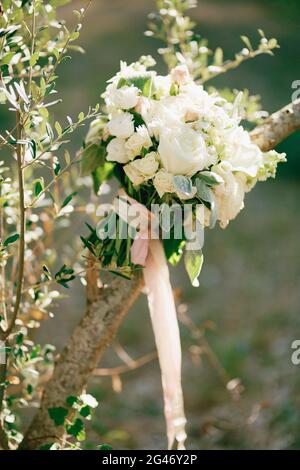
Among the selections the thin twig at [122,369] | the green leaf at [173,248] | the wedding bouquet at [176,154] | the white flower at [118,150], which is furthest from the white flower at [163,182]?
the thin twig at [122,369]

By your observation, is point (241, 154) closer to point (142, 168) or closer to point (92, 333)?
point (142, 168)

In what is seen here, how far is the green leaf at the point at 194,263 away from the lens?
137 centimetres

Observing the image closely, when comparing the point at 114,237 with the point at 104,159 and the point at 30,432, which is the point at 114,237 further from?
the point at 30,432

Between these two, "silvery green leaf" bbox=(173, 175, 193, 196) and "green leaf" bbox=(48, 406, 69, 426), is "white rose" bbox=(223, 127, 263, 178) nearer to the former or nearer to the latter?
"silvery green leaf" bbox=(173, 175, 193, 196)

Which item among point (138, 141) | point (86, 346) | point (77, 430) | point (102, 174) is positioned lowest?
point (77, 430)

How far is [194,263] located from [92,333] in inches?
14.1

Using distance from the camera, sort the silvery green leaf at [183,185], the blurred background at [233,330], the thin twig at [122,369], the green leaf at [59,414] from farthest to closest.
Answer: the blurred background at [233,330] → the thin twig at [122,369] → the green leaf at [59,414] → the silvery green leaf at [183,185]

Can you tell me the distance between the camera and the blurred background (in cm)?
235

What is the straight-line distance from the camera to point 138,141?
131 centimetres

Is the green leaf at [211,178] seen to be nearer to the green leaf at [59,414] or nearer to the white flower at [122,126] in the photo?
the white flower at [122,126]

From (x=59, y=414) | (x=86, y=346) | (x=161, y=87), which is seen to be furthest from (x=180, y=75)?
(x=59, y=414)

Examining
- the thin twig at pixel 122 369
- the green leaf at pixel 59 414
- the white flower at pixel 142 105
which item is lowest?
the green leaf at pixel 59 414
